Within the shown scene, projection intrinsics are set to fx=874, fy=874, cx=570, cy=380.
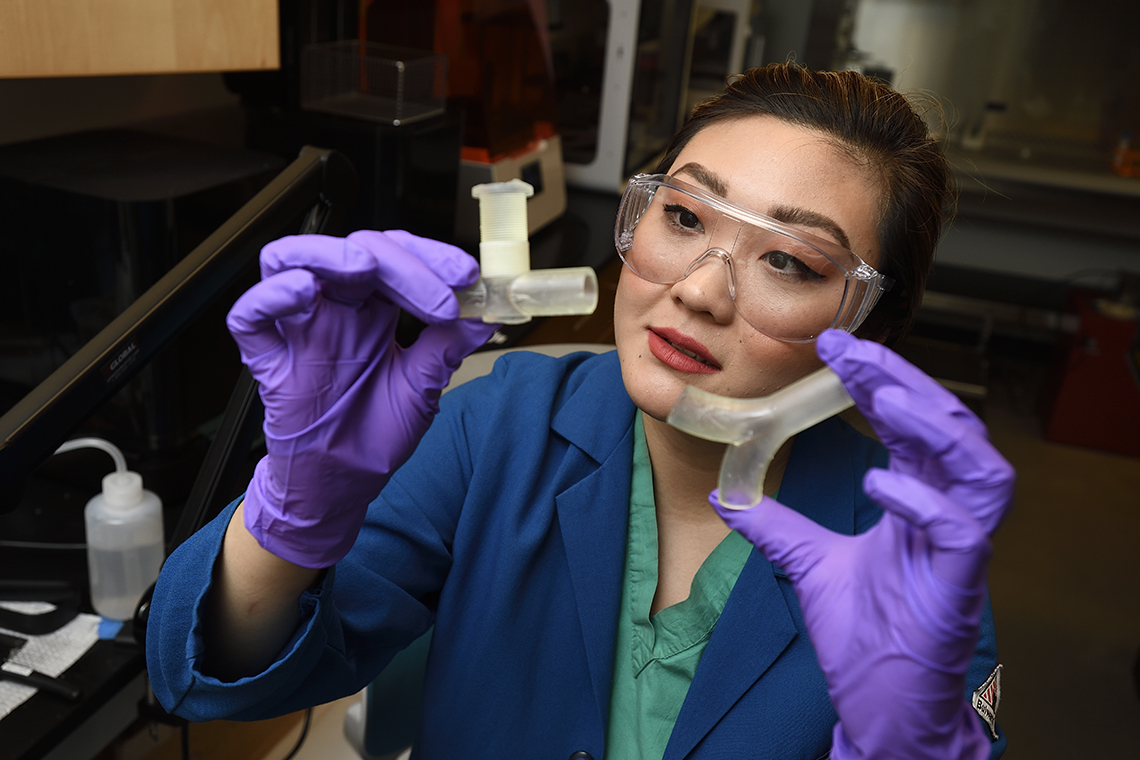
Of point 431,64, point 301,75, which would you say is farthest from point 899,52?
point 301,75

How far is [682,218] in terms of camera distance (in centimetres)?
103

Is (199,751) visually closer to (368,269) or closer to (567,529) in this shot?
(567,529)

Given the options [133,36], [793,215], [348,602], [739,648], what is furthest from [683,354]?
[133,36]

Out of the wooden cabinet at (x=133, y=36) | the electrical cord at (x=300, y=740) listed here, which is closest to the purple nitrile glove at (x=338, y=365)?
the wooden cabinet at (x=133, y=36)

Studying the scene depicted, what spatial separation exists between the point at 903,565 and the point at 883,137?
1.94 feet

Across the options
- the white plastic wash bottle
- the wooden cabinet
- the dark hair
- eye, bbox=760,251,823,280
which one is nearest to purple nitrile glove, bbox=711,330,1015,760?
eye, bbox=760,251,823,280

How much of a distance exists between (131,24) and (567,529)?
3.19ft

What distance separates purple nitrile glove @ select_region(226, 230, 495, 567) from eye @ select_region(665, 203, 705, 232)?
33 cm

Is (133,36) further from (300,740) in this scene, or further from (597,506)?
(300,740)

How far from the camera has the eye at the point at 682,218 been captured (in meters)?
1.01

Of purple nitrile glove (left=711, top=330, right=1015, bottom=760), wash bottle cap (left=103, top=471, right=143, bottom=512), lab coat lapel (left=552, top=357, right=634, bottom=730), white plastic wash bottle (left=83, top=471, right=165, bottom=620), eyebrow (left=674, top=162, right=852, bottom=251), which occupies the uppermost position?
eyebrow (left=674, top=162, right=852, bottom=251)

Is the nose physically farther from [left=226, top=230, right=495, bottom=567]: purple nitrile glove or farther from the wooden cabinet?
the wooden cabinet

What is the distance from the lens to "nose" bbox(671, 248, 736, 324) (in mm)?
941

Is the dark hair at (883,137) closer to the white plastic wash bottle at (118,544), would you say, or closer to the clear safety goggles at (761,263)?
the clear safety goggles at (761,263)
